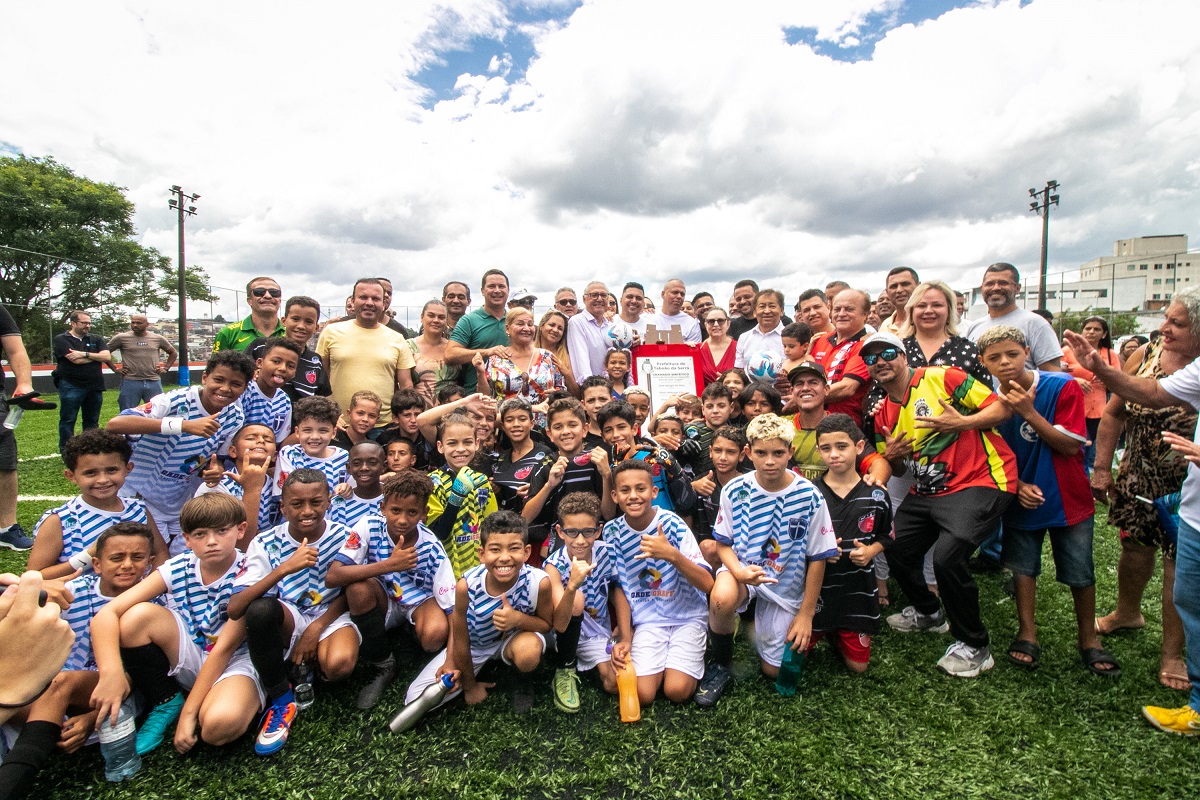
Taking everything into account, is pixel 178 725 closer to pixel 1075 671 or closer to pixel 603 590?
pixel 603 590

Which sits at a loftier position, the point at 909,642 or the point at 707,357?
the point at 707,357

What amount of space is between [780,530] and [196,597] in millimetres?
3052

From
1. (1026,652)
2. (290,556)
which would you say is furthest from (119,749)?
(1026,652)

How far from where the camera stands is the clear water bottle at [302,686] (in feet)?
9.82

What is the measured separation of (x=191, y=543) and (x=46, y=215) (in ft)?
135

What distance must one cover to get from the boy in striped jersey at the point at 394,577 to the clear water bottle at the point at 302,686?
0.88 ft

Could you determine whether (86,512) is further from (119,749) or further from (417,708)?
(417,708)

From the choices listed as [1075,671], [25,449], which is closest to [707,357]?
[1075,671]

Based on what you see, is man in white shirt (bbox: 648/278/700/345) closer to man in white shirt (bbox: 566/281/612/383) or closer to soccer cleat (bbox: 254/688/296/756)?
man in white shirt (bbox: 566/281/612/383)

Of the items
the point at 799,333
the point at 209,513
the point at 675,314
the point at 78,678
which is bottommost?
the point at 78,678

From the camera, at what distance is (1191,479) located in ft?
8.62

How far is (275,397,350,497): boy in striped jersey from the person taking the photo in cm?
380

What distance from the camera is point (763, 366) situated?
5.19 meters

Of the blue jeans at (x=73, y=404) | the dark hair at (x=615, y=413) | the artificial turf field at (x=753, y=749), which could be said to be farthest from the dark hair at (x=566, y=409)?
the blue jeans at (x=73, y=404)
